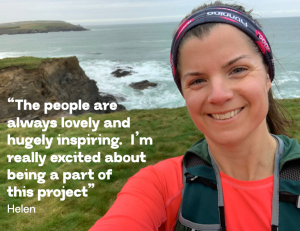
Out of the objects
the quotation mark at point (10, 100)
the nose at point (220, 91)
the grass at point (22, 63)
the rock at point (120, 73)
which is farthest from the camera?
the rock at point (120, 73)

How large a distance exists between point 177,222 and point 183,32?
4.49ft

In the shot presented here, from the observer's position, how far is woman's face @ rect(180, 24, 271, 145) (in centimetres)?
146

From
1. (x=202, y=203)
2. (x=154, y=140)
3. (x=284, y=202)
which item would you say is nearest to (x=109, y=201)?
(x=154, y=140)

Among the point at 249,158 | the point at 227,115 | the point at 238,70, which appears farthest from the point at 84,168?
the point at 238,70

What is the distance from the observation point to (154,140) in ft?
25.5

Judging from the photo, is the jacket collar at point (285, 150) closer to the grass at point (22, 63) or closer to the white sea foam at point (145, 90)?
the grass at point (22, 63)

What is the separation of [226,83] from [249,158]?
0.61m

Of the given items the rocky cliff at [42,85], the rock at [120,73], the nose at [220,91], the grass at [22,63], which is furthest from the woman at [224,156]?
the rock at [120,73]

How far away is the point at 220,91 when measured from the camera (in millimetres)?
1448

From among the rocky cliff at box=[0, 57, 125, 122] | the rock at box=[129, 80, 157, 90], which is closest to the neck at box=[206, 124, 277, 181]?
the rocky cliff at box=[0, 57, 125, 122]

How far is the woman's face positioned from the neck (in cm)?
11

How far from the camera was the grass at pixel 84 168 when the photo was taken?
439 cm

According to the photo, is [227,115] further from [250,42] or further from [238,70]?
[250,42]

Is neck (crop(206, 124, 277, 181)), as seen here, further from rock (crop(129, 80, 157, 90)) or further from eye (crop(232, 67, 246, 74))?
rock (crop(129, 80, 157, 90))
